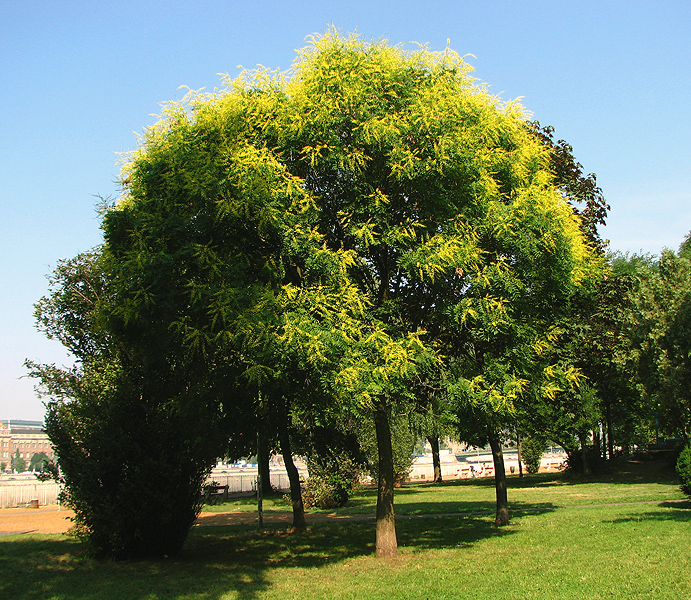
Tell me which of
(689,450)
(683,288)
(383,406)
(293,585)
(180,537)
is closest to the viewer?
(293,585)

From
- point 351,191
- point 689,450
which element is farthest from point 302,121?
point 689,450

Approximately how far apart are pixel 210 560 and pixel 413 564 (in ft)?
14.8

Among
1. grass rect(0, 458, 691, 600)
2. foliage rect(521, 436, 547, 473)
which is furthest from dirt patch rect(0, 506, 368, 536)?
foliage rect(521, 436, 547, 473)

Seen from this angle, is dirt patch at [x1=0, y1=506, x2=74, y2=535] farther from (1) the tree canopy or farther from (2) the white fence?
(2) the white fence

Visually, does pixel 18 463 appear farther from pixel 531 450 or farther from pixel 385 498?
pixel 385 498

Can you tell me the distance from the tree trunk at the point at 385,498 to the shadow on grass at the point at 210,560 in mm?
804

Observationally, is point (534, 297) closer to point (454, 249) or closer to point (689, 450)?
point (454, 249)

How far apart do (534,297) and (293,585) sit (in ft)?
24.4

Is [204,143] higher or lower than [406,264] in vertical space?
higher

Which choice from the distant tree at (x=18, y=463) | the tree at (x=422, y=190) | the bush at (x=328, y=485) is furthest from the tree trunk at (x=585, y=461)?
the distant tree at (x=18, y=463)

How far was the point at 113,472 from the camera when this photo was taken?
12.4 meters

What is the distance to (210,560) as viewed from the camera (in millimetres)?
12930

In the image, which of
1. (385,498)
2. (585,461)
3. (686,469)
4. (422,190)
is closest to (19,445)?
(585,461)

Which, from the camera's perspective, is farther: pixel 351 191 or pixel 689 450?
pixel 689 450
